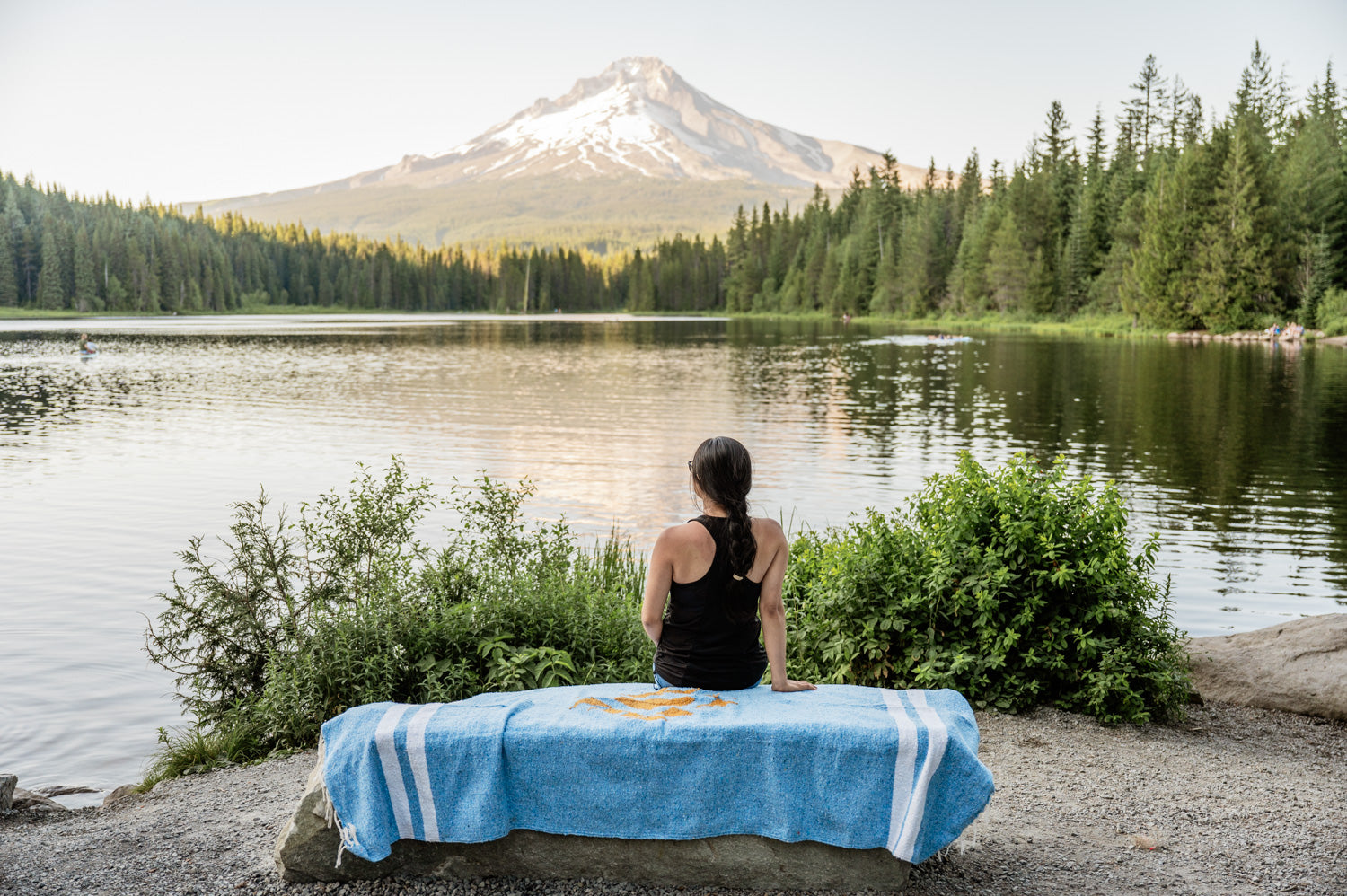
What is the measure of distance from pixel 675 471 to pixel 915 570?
46.6 feet

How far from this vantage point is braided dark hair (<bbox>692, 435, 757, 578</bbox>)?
4.89 meters

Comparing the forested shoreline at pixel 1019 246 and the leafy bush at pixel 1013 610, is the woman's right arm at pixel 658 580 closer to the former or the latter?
the leafy bush at pixel 1013 610

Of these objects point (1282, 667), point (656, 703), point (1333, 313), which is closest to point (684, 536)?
point (656, 703)

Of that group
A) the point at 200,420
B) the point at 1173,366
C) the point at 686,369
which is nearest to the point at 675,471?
the point at 200,420

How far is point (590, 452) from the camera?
24.5 metres

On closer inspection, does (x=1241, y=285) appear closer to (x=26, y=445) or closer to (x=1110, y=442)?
(x=1110, y=442)

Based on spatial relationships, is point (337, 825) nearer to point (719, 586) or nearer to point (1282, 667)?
point (719, 586)

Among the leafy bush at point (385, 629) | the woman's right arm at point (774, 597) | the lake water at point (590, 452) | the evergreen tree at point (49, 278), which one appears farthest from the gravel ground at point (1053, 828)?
the evergreen tree at point (49, 278)

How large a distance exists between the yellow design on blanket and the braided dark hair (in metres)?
0.64

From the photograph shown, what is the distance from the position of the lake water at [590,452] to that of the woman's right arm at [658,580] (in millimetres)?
5425

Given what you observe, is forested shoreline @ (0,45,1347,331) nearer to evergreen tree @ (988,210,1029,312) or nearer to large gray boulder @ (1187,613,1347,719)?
evergreen tree @ (988,210,1029,312)

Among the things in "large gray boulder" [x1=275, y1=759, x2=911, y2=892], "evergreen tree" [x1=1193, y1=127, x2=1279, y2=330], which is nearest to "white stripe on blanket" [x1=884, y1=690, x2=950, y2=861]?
"large gray boulder" [x1=275, y1=759, x2=911, y2=892]

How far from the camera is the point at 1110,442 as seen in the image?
Result: 81.8 feet

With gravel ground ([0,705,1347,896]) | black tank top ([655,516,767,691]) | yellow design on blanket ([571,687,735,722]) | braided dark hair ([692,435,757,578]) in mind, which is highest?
braided dark hair ([692,435,757,578])
